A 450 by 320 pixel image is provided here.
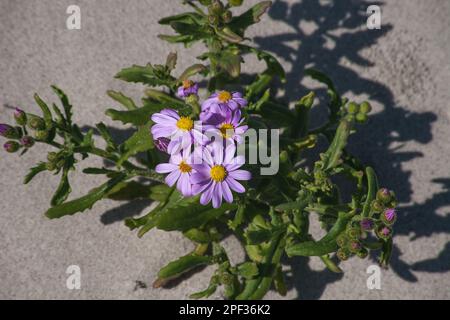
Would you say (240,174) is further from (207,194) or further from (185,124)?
(185,124)

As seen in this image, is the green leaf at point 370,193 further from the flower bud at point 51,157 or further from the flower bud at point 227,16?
the flower bud at point 51,157

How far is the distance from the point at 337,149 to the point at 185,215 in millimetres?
963

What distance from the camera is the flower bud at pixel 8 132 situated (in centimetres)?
276

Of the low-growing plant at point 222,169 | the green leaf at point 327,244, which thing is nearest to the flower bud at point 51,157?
the low-growing plant at point 222,169

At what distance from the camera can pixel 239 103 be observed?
9.24 ft

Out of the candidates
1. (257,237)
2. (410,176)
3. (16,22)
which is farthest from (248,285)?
(16,22)

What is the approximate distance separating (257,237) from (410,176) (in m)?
1.53

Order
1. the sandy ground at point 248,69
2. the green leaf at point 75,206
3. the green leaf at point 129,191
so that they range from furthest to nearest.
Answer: the sandy ground at point 248,69 < the green leaf at point 129,191 < the green leaf at point 75,206

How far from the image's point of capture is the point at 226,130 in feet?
8.67

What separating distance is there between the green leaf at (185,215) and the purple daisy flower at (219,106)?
54 centimetres

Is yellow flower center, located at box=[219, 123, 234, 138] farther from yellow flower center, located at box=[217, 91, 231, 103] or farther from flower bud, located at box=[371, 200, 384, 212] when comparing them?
flower bud, located at box=[371, 200, 384, 212]

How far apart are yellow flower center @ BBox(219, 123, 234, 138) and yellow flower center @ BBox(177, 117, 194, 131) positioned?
0.16 meters

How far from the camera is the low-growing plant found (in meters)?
2.65

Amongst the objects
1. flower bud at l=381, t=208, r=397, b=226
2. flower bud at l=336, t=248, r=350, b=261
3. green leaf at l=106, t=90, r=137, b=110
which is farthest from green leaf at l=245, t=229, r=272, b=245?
green leaf at l=106, t=90, r=137, b=110
